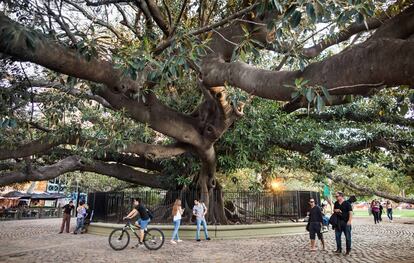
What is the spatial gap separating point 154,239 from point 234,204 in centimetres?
646

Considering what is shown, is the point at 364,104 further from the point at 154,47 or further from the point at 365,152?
the point at 154,47

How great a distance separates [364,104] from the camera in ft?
44.9

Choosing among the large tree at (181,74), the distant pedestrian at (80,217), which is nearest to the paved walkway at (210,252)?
the large tree at (181,74)

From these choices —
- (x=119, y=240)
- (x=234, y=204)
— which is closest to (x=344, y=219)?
(x=119, y=240)

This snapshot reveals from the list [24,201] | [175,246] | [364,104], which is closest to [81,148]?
[175,246]

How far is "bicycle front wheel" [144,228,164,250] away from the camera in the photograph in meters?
10.7

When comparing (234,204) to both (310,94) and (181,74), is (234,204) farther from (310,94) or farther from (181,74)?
(310,94)

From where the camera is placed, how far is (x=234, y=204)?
54.2 ft

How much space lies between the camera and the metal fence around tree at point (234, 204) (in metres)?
15.8

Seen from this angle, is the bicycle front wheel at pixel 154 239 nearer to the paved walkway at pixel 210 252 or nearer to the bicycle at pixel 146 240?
the bicycle at pixel 146 240

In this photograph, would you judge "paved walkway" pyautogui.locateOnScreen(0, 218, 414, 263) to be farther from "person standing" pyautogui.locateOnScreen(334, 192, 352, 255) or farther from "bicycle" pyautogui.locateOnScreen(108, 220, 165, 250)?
"person standing" pyautogui.locateOnScreen(334, 192, 352, 255)

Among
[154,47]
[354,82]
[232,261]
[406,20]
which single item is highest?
[154,47]

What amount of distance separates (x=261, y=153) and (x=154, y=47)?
8152mm

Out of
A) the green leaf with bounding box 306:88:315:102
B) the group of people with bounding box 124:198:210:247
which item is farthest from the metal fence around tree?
the green leaf with bounding box 306:88:315:102
